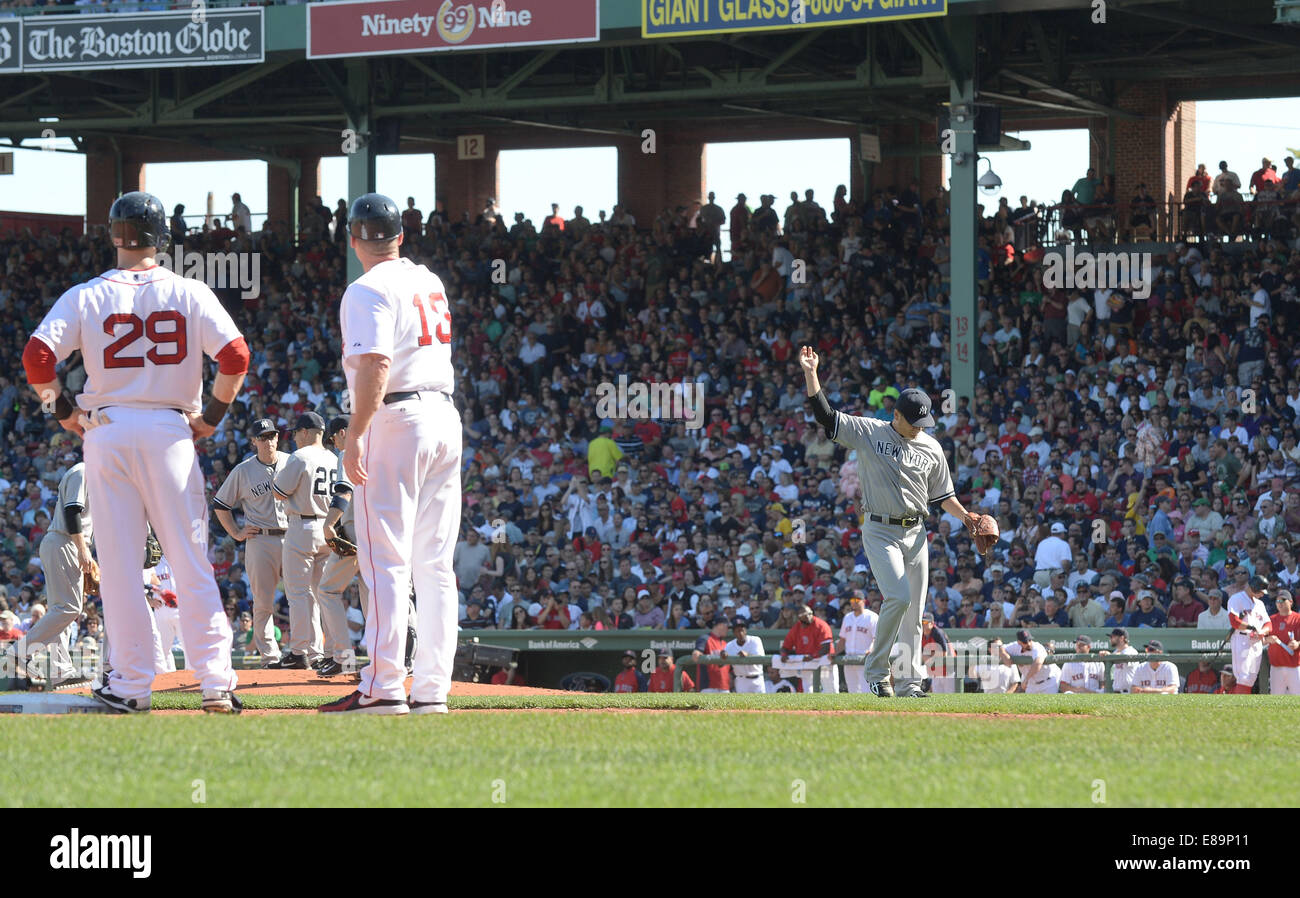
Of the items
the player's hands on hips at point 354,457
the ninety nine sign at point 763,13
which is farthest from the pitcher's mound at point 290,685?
the ninety nine sign at point 763,13

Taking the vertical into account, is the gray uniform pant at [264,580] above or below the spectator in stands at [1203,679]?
above

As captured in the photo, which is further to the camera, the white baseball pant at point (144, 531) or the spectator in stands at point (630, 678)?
the spectator in stands at point (630, 678)

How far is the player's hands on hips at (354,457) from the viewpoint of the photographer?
23.9ft

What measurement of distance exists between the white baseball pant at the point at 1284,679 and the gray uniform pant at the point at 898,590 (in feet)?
20.4

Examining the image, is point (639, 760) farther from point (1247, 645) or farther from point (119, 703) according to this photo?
point (1247, 645)

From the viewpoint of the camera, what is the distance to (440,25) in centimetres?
2334

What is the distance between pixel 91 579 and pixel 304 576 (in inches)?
59.9

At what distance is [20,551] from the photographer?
2380 cm

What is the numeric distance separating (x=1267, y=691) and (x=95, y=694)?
11792 millimetres

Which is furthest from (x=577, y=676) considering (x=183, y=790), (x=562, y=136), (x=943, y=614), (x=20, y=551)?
(x=562, y=136)

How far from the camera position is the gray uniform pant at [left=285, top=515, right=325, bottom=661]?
13.1m

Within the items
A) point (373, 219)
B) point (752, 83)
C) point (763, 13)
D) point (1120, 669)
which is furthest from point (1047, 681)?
point (752, 83)

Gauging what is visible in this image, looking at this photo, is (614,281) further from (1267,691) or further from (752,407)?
(1267,691)

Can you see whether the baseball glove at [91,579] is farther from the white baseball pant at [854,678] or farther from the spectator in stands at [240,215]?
the spectator in stands at [240,215]
